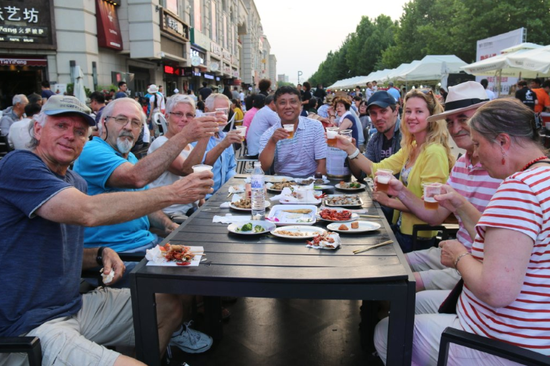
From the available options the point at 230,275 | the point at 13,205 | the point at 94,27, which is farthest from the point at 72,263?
the point at 94,27

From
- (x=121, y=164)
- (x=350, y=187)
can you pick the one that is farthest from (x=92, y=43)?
(x=350, y=187)

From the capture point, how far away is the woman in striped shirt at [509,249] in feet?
4.97

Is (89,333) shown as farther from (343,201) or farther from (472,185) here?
(472,185)

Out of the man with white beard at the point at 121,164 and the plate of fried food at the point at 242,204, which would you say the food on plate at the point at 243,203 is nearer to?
the plate of fried food at the point at 242,204

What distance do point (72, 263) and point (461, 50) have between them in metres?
34.7

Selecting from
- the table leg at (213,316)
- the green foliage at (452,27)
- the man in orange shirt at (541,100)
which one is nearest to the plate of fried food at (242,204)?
the table leg at (213,316)

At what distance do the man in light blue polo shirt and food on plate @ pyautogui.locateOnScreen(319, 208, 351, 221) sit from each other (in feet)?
6.40

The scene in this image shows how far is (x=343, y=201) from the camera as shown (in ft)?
10.4

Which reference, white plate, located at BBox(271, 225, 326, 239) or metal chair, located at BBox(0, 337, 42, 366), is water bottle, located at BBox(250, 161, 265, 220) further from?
metal chair, located at BBox(0, 337, 42, 366)

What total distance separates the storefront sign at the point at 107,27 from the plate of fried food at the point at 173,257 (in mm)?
15669

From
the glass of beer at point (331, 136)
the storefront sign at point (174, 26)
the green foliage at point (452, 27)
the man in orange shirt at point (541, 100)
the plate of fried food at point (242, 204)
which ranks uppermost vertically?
the green foliage at point (452, 27)

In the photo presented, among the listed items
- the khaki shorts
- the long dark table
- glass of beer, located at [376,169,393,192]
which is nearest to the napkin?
the long dark table

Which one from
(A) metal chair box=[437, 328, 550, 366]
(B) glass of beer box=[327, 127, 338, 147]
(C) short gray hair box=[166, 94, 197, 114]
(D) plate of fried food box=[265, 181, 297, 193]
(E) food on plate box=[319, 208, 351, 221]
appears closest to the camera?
(A) metal chair box=[437, 328, 550, 366]

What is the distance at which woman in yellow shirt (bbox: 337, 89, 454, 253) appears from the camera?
3.08m
